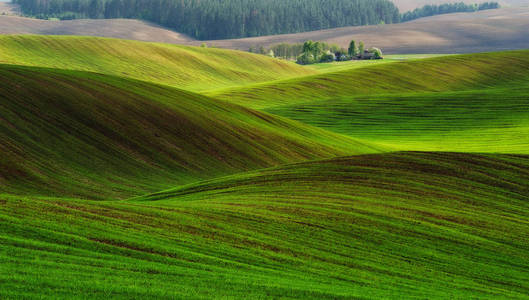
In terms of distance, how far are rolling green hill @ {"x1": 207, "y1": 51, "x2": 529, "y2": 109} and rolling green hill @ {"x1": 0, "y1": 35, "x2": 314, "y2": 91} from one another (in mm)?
30289

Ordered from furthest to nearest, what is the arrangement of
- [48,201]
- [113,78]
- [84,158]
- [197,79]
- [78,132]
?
1. [197,79]
2. [113,78]
3. [78,132]
4. [84,158]
5. [48,201]

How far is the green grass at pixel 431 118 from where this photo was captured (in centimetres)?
7044

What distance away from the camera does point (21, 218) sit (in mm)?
19547

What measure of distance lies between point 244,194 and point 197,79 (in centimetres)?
11716

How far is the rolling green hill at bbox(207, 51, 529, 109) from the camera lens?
106 metres

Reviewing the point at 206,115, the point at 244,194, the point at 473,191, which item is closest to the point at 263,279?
the point at 244,194

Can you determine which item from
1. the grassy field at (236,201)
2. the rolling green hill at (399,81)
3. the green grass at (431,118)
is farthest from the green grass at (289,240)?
the rolling green hill at (399,81)

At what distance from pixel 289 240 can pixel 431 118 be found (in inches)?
2554

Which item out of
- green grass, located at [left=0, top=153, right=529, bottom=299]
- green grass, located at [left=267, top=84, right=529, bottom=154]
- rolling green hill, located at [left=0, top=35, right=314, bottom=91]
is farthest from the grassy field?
rolling green hill, located at [left=0, top=35, right=314, bottom=91]

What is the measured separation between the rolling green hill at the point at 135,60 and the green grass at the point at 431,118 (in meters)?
51.8

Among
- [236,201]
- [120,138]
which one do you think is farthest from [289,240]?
[120,138]

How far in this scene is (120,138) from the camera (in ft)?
153

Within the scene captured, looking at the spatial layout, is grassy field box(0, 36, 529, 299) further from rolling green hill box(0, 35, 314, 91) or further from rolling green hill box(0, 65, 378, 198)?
rolling green hill box(0, 35, 314, 91)

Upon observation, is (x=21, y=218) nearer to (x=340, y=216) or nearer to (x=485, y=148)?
(x=340, y=216)
